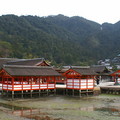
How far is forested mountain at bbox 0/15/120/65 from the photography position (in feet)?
333

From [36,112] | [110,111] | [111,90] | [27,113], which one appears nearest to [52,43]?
[111,90]

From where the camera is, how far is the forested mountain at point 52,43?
10144 cm

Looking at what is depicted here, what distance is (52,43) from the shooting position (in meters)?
118

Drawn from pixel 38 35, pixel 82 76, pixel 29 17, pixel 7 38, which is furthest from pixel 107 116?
pixel 29 17

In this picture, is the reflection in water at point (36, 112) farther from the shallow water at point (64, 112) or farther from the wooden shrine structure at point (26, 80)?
the wooden shrine structure at point (26, 80)

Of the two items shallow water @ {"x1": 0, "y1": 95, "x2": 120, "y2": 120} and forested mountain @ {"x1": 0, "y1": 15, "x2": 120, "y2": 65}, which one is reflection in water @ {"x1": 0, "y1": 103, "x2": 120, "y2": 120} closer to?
shallow water @ {"x1": 0, "y1": 95, "x2": 120, "y2": 120}

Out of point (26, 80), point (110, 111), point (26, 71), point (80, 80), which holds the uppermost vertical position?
point (26, 71)

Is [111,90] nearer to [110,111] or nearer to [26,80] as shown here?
[110,111]

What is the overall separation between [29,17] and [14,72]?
132 metres

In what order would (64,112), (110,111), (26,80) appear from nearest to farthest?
(64,112), (110,111), (26,80)

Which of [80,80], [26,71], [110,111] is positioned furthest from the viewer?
[80,80]

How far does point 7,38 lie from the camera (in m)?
104

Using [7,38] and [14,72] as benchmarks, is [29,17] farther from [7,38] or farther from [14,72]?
[14,72]

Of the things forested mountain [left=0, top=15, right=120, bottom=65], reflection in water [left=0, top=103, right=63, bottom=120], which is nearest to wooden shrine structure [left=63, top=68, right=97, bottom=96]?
reflection in water [left=0, top=103, right=63, bottom=120]
